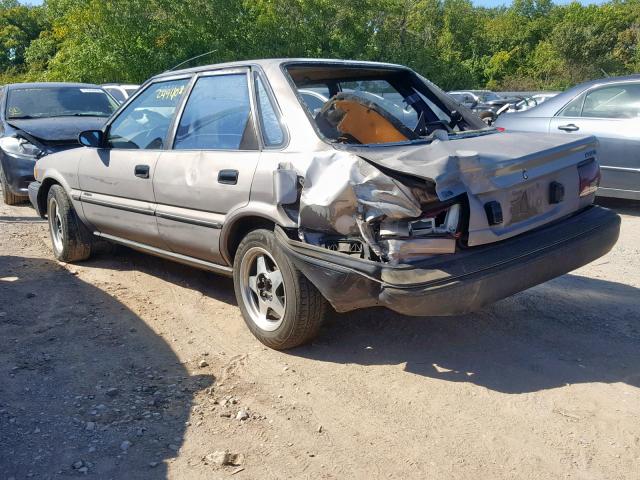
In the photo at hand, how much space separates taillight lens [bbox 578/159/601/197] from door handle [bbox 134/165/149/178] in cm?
305

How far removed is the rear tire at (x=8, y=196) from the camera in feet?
28.1

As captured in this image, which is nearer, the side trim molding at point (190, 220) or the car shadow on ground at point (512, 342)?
the car shadow on ground at point (512, 342)

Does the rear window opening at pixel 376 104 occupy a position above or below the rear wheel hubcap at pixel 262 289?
above

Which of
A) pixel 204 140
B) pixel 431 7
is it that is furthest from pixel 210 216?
pixel 431 7

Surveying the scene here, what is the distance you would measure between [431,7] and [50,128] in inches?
1616

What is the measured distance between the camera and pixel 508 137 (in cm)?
403

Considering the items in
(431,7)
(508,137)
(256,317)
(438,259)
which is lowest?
(256,317)

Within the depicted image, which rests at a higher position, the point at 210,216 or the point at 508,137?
the point at 508,137

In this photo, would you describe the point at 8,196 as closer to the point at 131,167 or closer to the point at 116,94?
the point at 116,94

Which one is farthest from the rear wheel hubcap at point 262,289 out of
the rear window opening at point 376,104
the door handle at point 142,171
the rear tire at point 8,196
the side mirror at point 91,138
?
the rear tire at point 8,196

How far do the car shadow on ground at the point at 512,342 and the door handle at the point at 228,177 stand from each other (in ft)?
3.78

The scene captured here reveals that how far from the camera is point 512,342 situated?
3973 mm

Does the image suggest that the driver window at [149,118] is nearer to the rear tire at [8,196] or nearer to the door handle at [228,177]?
the door handle at [228,177]

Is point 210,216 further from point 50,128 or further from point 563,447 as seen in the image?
point 50,128
